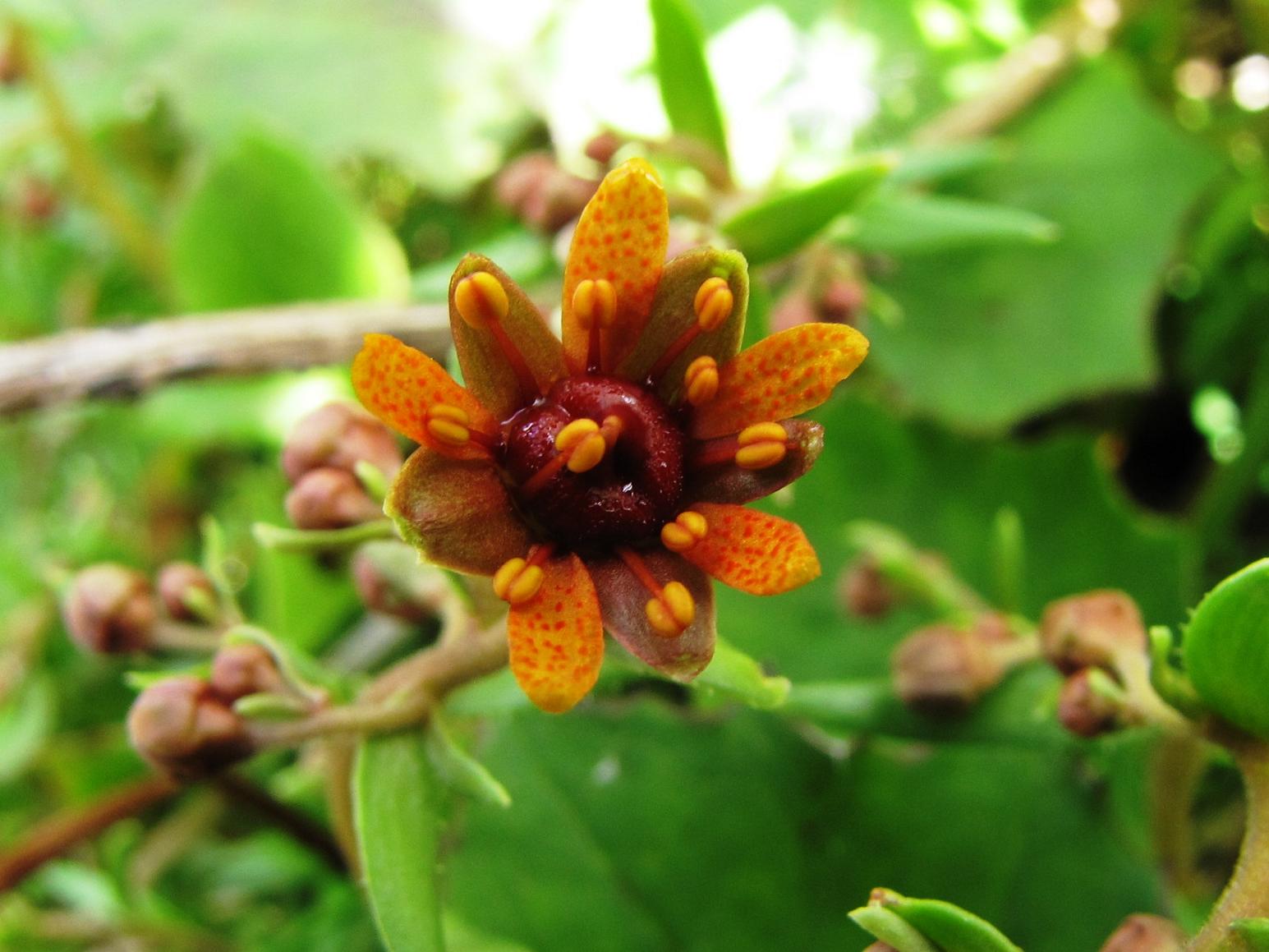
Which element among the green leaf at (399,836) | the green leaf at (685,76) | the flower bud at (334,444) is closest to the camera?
the green leaf at (399,836)

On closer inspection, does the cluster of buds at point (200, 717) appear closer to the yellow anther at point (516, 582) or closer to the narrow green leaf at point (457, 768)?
A: the narrow green leaf at point (457, 768)

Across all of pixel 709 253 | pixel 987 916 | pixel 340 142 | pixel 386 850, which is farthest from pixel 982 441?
pixel 340 142

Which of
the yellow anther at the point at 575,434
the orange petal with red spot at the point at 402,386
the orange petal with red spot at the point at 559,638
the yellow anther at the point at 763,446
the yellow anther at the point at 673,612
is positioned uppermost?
the orange petal with red spot at the point at 402,386

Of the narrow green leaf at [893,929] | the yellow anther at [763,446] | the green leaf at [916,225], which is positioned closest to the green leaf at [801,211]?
the green leaf at [916,225]

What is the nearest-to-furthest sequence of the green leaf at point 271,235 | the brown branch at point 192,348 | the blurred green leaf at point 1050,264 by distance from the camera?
the brown branch at point 192,348, the blurred green leaf at point 1050,264, the green leaf at point 271,235

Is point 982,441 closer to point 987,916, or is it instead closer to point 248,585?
point 987,916

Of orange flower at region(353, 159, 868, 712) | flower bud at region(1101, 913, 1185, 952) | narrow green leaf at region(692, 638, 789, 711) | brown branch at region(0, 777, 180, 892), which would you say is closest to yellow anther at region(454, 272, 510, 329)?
orange flower at region(353, 159, 868, 712)

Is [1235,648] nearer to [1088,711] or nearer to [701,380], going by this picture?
[1088,711]

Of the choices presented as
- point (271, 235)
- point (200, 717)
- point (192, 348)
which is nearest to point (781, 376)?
point (200, 717)
